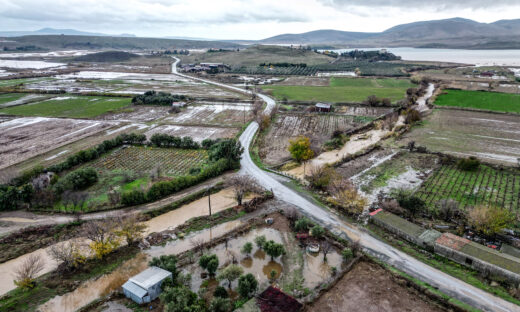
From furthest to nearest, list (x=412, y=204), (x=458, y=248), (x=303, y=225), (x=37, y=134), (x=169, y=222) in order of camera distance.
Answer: (x=37, y=134)
(x=169, y=222)
(x=412, y=204)
(x=303, y=225)
(x=458, y=248)

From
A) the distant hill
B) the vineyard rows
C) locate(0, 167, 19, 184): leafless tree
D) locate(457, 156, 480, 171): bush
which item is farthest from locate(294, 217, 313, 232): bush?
the distant hill

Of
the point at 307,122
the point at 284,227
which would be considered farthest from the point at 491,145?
the point at 284,227

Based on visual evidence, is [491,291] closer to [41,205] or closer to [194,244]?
[194,244]

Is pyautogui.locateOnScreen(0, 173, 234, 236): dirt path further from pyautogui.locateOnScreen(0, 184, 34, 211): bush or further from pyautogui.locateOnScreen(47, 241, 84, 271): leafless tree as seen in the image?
pyautogui.locateOnScreen(47, 241, 84, 271): leafless tree

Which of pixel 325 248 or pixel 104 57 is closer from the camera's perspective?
pixel 325 248

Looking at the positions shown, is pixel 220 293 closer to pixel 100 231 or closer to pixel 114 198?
pixel 100 231

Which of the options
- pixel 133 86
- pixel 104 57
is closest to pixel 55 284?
pixel 133 86
